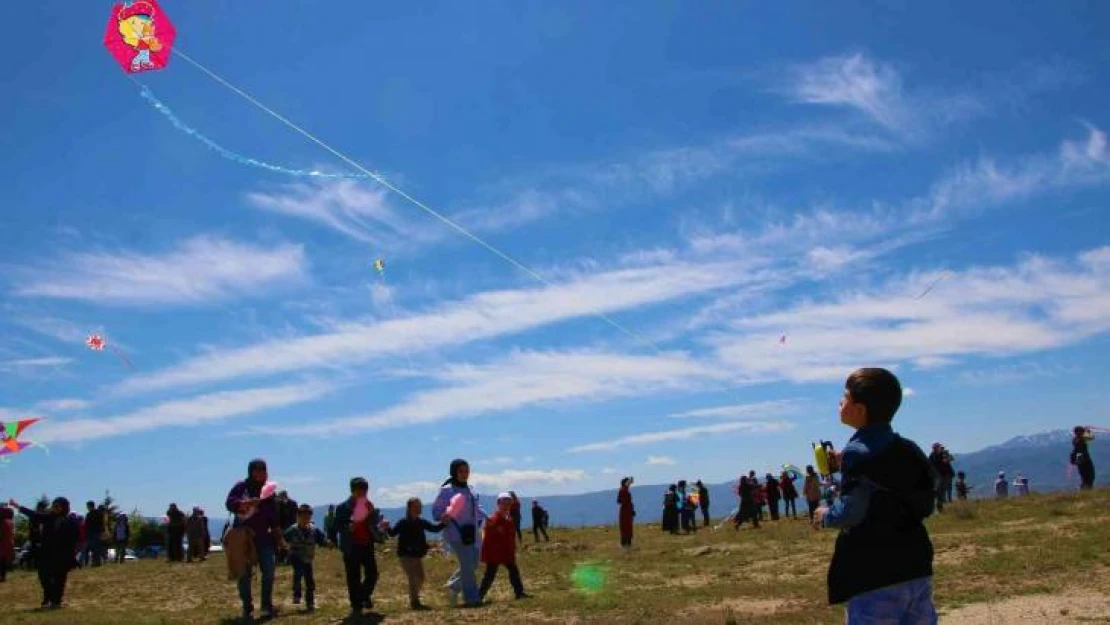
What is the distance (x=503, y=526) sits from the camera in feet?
47.8

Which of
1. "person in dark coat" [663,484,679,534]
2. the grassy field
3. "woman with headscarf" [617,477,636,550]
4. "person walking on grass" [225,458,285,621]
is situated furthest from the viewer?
"person in dark coat" [663,484,679,534]

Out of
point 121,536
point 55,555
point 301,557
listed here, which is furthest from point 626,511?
point 121,536

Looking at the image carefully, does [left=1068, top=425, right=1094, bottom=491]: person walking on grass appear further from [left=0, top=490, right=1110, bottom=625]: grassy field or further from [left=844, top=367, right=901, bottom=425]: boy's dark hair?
[left=844, top=367, right=901, bottom=425]: boy's dark hair

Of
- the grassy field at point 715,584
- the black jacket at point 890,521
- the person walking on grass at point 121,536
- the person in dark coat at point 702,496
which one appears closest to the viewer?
the black jacket at point 890,521

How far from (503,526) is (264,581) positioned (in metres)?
3.67

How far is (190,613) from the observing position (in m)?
14.7

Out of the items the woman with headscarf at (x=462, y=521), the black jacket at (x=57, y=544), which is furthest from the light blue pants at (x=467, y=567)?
the black jacket at (x=57, y=544)

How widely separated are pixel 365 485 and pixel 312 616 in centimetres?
202

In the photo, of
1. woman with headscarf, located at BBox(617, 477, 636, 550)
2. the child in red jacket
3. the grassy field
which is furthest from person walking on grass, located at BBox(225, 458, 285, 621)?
A: woman with headscarf, located at BBox(617, 477, 636, 550)

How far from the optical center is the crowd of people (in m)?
4.68

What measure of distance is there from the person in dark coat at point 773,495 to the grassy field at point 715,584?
23.2 feet

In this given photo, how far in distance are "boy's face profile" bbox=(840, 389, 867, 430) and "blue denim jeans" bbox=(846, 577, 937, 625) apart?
0.84 meters

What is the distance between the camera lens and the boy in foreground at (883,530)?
4.66m

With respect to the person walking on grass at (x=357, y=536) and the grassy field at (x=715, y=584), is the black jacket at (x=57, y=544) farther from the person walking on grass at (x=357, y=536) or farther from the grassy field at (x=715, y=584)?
the person walking on grass at (x=357, y=536)
